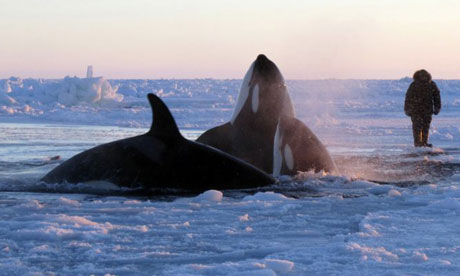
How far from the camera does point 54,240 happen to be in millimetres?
4812

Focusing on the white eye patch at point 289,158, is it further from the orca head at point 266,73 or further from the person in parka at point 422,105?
the person in parka at point 422,105

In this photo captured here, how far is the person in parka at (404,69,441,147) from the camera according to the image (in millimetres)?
14391

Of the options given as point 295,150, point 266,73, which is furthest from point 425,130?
point 295,150

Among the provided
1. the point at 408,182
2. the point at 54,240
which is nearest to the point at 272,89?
the point at 408,182

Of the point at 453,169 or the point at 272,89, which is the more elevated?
the point at 272,89

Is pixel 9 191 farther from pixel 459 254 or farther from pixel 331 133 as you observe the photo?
pixel 331 133

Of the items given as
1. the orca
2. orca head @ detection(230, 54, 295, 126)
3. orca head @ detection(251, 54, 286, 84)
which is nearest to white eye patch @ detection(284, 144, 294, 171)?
the orca

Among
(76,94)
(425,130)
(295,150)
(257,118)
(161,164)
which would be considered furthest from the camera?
(76,94)

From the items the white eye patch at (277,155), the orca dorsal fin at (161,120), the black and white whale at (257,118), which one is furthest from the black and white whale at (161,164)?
the black and white whale at (257,118)

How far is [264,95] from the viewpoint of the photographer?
31.7ft

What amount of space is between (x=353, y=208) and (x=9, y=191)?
381cm

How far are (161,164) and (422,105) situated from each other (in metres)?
8.56

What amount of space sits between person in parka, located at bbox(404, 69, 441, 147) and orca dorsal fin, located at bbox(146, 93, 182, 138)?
826 centimetres

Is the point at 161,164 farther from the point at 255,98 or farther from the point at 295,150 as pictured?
the point at 255,98
